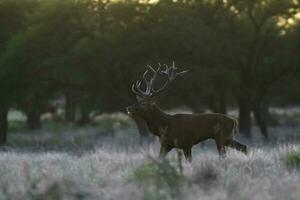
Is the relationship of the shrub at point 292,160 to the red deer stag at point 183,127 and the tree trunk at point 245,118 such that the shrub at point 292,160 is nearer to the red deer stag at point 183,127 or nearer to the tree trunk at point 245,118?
the red deer stag at point 183,127

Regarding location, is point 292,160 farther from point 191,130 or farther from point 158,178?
point 158,178

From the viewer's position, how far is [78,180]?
1171 centimetres

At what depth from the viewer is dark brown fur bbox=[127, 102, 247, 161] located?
15266 millimetres

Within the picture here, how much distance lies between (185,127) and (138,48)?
47.6 feet

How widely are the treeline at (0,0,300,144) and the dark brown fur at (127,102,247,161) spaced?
1346 centimetres

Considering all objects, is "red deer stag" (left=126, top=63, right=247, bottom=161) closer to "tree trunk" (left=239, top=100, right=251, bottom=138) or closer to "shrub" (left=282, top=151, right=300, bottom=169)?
"shrub" (left=282, top=151, right=300, bottom=169)

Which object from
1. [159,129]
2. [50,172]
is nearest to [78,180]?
[50,172]

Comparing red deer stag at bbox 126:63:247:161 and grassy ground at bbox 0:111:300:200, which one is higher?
red deer stag at bbox 126:63:247:161

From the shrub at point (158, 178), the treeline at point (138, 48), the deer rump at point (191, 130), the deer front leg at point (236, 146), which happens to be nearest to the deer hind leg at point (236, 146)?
the deer front leg at point (236, 146)

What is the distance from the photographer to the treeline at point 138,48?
2962 centimetres

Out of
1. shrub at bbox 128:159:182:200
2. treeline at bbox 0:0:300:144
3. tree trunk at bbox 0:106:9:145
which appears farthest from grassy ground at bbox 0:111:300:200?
tree trunk at bbox 0:106:9:145

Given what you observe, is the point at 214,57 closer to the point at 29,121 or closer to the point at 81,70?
the point at 81,70

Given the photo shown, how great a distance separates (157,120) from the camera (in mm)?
15492

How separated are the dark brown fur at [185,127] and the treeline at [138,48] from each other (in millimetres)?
13461
